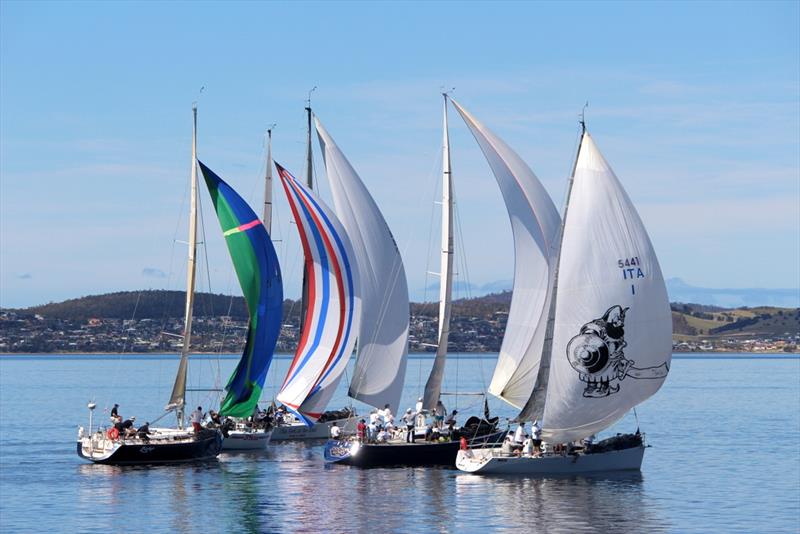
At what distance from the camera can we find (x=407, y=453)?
4869 centimetres

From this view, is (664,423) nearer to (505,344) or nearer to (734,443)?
(734,443)

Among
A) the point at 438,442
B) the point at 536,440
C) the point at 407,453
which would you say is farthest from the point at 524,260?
the point at 407,453

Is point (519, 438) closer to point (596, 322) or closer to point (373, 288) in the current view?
point (596, 322)

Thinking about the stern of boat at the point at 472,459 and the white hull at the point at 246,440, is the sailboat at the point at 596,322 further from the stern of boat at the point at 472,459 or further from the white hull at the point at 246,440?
the white hull at the point at 246,440

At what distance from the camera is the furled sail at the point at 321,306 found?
180ft

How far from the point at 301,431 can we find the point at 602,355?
65.0 ft

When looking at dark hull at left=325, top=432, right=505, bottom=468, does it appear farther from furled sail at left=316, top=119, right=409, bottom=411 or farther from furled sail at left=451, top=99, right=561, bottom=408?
→ furled sail at left=316, top=119, right=409, bottom=411

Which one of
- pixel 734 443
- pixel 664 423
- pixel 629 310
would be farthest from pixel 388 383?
pixel 664 423

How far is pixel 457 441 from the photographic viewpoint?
161ft

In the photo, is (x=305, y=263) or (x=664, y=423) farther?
(x=664, y=423)

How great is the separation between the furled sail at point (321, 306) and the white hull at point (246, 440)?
2314 mm

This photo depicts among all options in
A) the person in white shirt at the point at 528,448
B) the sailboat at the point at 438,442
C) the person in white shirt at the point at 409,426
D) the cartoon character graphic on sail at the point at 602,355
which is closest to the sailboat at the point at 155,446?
the sailboat at the point at 438,442

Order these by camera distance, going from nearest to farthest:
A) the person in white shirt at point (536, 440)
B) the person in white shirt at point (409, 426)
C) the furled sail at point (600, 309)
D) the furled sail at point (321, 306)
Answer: the furled sail at point (600, 309), the person in white shirt at point (536, 440), the person in white shirt at point (409, 426), the furled sail at point (321, 306)

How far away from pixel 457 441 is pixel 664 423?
33749 millimetres
